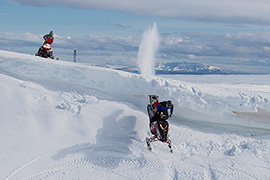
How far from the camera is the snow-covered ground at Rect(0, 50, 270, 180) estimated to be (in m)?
6.47

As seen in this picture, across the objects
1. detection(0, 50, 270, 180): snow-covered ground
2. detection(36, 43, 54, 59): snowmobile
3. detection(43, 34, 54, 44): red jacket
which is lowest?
detection(0, 50, 270, 180): snow-covered ground

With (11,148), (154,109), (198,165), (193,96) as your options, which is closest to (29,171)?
(11,148)

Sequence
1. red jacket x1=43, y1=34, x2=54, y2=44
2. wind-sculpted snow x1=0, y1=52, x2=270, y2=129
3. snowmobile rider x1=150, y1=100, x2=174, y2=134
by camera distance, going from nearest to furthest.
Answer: snowmobile rider x1=150, y1=100, x2=174, y2=134, wind-sculpted snow x1=0, y1=52, x2=270, y2=129, red jacket x1=43, y1=34, x2=54, y2=44

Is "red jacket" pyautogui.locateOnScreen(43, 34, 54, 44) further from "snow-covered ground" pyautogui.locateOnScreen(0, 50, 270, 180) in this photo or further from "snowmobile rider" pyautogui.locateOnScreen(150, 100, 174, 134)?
"snowmobile rider" pyautogui.locateOnScreen(150, 100, 174, 134)

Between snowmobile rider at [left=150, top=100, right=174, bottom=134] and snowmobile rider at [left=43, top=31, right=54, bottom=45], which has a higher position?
snowmobile rider at [left=43, top=31, right=54, bottom=45]

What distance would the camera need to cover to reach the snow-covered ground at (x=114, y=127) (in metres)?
6.47

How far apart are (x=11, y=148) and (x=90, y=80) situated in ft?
8.94

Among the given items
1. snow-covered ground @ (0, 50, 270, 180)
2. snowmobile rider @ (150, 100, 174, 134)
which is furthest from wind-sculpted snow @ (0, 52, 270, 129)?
snowmobile rider @ (150, 100, 174, 134)

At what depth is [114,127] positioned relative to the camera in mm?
7461

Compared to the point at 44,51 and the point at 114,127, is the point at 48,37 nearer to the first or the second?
the point at 44,51

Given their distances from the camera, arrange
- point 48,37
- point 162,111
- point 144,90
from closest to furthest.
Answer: point 162,111 < point 144,90 < point 48,37

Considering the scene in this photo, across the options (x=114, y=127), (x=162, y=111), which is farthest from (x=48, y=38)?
(x=162, y=111)

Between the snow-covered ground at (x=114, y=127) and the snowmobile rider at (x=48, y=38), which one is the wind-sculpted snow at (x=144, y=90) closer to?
the snow-covered ground at (x=114, y=127)

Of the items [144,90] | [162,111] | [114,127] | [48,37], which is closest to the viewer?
[162,111]
